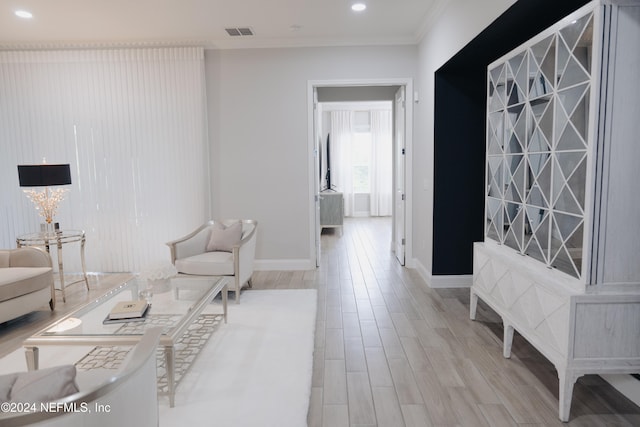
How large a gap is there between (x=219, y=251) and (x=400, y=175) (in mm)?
2641

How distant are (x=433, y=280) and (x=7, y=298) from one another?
12.8 ft

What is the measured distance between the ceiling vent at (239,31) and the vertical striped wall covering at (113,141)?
53 cm

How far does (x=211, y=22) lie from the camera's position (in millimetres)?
4723

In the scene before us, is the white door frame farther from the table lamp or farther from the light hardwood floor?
the table lamp

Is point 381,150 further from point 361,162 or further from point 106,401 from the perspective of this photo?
point 106,401

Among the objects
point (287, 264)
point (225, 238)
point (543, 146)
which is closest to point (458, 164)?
point (543, 146)

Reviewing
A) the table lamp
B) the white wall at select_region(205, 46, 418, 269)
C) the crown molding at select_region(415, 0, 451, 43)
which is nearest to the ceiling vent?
the white wall at select_region(205, 46, 418, 269)

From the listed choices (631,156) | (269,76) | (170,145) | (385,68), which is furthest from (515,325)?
(170,145)

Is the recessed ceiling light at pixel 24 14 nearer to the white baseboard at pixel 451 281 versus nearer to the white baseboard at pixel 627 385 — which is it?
the white baseboard at pixel 451 281

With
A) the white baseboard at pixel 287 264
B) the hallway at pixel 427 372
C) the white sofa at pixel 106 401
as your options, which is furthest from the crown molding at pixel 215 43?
the white sofa at pixel 106 401

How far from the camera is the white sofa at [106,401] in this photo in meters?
1.19

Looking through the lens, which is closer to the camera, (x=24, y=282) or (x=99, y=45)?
(x=24, y=282)

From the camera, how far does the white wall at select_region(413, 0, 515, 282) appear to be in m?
3.44

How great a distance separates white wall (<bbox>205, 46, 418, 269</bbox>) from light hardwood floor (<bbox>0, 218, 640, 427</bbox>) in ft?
3.03
